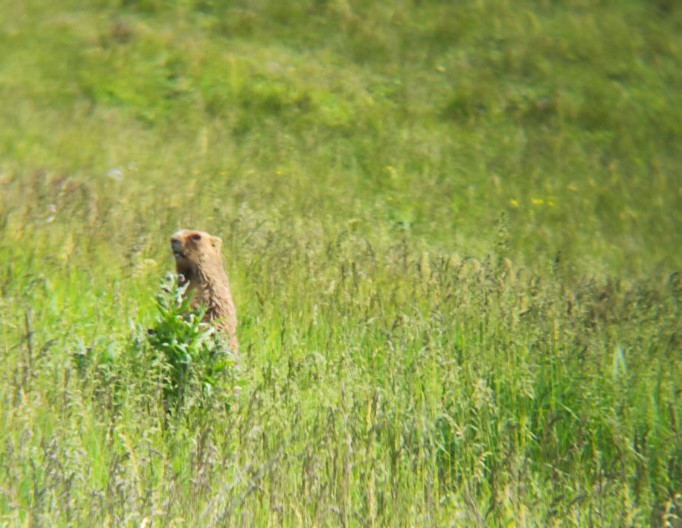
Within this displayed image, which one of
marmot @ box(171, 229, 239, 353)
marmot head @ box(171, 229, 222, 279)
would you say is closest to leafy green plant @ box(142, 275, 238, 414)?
marmot @ box(171, 229, 239, 353)

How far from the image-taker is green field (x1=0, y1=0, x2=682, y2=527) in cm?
366

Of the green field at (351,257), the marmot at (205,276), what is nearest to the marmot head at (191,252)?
the marmot at (205,276)

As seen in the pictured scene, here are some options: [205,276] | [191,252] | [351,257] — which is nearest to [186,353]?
[205,276]

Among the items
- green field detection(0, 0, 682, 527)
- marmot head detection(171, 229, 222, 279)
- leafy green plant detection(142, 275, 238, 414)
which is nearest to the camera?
green field detection(0, 0, 682, 527)

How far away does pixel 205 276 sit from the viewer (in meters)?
5.12

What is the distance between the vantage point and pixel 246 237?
23.7 feet

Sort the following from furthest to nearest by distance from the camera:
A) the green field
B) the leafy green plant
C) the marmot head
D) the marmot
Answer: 1. the marmot head
2. the marmot
3. the leafy green plant
4. the green field

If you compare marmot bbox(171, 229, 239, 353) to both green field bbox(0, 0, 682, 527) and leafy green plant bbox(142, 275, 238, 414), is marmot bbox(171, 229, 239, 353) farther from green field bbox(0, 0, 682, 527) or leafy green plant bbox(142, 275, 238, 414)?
leafy green plant bbox(142, 275, 238, 414)

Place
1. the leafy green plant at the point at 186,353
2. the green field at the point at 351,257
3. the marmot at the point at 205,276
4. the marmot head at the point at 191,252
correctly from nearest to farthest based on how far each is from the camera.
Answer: the green field at the point at 351,257
the leafy green plant at the point at 186,353
the marmot at the point at 205,276
the marmot head at the point at 191,252

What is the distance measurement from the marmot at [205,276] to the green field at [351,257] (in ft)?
0.86

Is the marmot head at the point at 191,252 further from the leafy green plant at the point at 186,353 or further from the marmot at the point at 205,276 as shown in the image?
the leafy green plant at the point at 186,353

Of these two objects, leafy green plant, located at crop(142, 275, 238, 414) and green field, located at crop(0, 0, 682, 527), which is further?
leafy green plant, located at crop(142, 275, 238, 414)

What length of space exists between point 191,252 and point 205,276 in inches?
6.5

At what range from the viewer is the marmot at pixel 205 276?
5.01 metres
